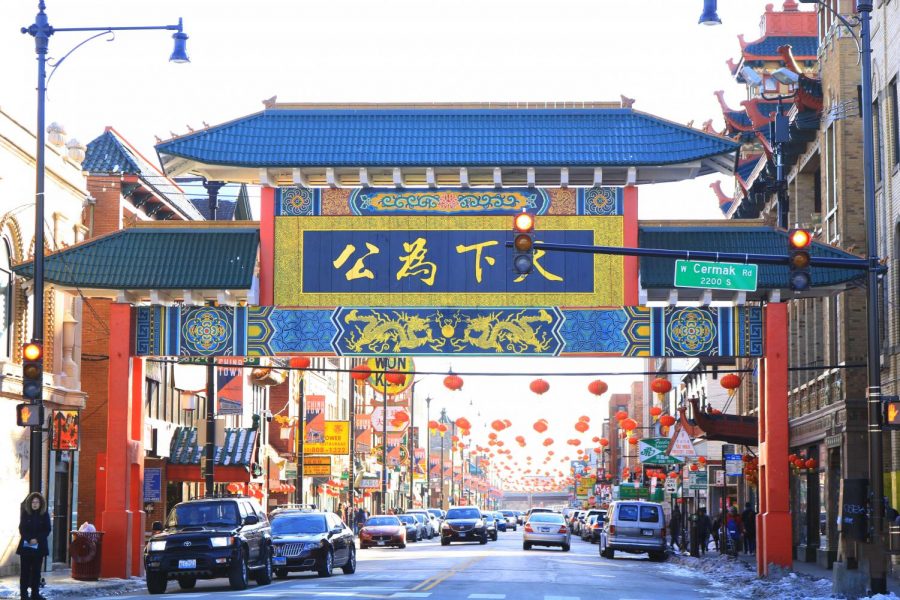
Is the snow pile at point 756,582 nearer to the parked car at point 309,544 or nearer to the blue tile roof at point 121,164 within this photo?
the parked car at point 309,544

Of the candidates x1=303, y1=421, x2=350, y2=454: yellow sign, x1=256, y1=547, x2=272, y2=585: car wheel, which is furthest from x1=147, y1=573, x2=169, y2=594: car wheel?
x1=303, y1=421, x2=350, y2=454: yellow sign

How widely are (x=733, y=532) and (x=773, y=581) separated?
65.2 ft

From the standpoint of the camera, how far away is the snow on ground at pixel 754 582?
26.4 m

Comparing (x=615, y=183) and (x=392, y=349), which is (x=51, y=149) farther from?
(x=615, y=183)

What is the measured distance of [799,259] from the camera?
2322 centimetres

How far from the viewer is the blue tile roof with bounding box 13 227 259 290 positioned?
3244 centimetres

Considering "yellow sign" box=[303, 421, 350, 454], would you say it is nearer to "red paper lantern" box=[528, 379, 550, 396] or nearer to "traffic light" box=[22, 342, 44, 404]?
"red paper lantern" box=[528, 379, 550, 396]

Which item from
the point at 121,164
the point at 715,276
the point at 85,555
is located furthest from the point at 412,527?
the point at 715,276

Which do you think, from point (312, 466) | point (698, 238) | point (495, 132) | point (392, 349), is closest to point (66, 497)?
point (392, 349)

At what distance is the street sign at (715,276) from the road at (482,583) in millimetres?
5774

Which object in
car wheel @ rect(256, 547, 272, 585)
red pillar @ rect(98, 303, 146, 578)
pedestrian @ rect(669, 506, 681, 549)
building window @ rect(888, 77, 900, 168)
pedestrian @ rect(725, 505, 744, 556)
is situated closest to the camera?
car wheel @ rect(256, 547, 272, 585)

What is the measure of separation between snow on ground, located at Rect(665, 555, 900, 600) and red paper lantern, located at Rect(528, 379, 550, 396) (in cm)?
682

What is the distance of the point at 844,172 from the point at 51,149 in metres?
21.0

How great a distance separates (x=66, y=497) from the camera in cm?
3956
